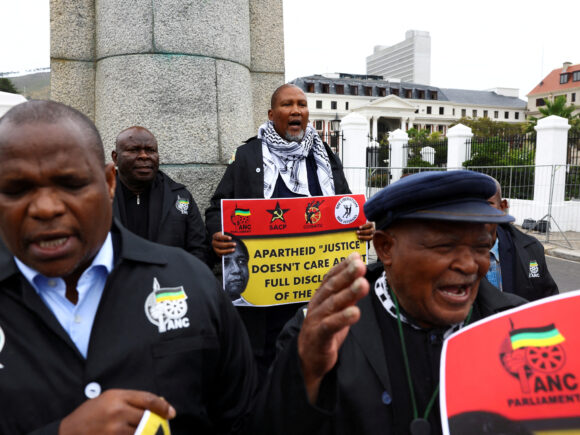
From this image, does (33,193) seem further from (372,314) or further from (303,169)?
(303,169)

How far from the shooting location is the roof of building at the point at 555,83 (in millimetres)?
79875

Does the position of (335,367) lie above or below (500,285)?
above

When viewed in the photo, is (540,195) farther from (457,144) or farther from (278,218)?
(278,218)

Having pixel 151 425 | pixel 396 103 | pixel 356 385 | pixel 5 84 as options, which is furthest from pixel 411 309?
pixel 396 103

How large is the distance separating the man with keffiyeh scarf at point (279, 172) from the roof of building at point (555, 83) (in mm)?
90189

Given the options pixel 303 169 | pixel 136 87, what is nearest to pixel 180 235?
pixel 303 169

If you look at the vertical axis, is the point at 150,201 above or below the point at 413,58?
below

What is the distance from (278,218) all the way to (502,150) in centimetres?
1340

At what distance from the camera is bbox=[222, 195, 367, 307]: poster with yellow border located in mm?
3066

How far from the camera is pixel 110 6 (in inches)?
154

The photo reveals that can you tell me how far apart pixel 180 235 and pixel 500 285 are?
6.75ft

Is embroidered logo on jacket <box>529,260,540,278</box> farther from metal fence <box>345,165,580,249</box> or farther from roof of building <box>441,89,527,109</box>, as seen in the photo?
roof of building <box>441,89,527,109</box>

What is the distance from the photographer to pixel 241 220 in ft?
10.2

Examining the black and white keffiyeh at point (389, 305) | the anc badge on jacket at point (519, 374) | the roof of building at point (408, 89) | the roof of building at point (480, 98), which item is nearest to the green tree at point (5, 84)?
the black and white keffiyeh at point (389, 305)
